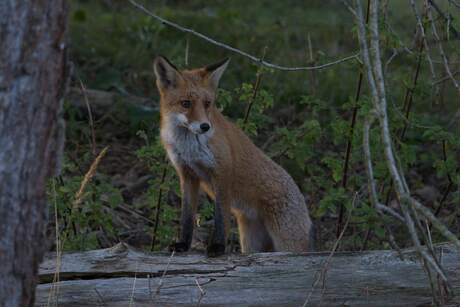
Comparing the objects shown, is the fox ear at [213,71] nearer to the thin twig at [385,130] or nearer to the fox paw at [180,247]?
the fox paw at [180,247]

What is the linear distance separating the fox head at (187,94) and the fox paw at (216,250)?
2.55ft

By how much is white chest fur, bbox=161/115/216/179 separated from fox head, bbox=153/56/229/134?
6 centimetres

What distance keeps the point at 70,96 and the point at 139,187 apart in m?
1.47

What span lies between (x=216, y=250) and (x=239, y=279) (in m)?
0.76

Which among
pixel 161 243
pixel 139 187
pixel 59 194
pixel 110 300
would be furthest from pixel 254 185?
pixel 139 187

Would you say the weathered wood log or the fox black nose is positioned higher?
the fox black nose

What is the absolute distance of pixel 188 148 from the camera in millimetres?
5738

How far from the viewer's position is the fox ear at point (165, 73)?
5.83 meters

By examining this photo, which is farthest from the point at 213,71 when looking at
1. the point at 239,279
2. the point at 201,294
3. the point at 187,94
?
the point at 201,294

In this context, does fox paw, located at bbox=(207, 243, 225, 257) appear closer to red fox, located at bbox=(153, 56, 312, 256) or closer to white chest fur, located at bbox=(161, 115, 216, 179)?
red fox, located at bbox=(153, 56, 312, 256)

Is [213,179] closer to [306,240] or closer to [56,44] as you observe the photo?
[306,240]

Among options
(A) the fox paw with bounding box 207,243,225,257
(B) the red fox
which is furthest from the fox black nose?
(A) the fox paw with bounding box 207,243,225,257

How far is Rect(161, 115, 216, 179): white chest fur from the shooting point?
5715 millimetres

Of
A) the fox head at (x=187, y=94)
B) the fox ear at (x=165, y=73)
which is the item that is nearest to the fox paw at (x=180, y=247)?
the fox head at (x=187, y=94)
